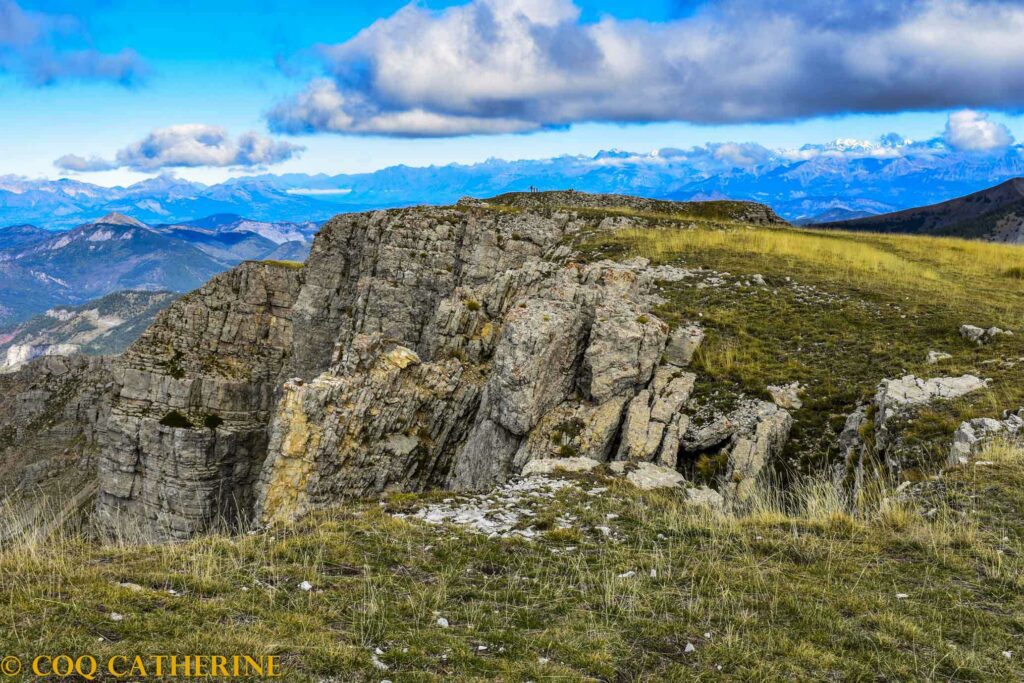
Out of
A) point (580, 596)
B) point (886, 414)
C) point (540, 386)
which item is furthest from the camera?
point (540, 386)

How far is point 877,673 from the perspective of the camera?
7.57 metres

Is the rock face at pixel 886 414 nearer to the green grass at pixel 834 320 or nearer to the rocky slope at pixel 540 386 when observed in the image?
the rocky slope at pixel 540 386

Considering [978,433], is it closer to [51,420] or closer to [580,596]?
[580,596]

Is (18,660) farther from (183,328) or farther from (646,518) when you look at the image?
(183,328)

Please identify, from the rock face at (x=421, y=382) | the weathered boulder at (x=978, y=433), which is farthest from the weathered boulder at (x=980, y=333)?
the rock face at (x=421, y=382)

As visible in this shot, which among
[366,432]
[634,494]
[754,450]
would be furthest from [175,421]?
[754,450]

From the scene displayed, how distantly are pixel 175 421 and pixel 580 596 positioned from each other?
65.5 m

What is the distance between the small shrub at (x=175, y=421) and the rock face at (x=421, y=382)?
40cm

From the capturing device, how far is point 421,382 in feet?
99.9

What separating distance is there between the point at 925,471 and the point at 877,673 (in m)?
9.93

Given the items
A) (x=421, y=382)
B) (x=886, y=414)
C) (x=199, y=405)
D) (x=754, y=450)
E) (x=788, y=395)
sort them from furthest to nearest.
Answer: (x=199, y=405), (x=421, y=382), (x=788, y=395), (x=754, y=450), (x=886, y=414)

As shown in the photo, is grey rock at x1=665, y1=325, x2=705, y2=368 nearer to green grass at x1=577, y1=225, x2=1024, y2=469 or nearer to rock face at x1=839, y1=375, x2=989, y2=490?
green grass at x1=577, y1=225, x2=1024, y2=469

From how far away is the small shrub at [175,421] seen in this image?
206ft

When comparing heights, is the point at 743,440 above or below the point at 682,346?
below
